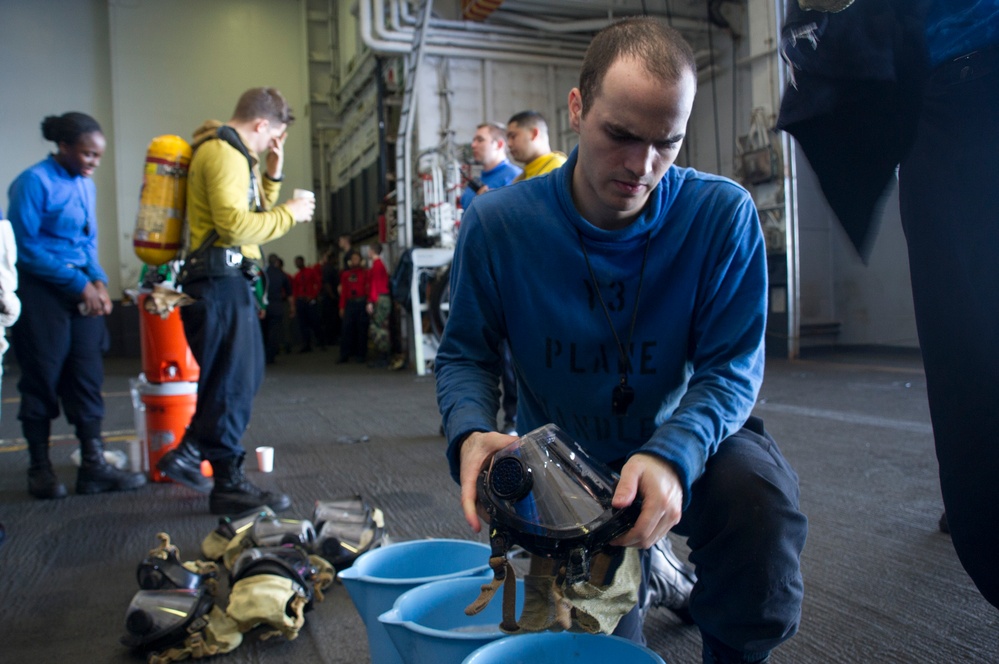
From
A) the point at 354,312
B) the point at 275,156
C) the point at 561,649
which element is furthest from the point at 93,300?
→ the point at 354,312

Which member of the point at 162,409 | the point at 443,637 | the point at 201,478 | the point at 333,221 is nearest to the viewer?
the point at 443,637

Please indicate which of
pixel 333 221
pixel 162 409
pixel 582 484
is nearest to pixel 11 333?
pixel 162 409

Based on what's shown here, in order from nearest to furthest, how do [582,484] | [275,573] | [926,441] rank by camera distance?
[582,484]
[275,573]
[926,441]

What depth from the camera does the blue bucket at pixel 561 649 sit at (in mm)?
1143

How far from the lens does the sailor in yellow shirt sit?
423 centimetres

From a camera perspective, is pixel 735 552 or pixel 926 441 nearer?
pixel 735 552

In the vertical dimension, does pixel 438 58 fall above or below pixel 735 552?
above

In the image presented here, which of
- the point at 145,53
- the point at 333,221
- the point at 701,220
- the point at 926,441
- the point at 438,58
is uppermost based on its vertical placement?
the point at 145,53

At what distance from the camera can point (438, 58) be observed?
9977mm

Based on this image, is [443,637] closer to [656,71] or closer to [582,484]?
[582,484]

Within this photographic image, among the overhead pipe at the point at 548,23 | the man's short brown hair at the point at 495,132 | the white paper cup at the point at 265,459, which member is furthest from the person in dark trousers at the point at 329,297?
the white paper cup at the point at 265,459

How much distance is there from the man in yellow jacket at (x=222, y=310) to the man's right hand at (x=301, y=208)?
2.9 inches

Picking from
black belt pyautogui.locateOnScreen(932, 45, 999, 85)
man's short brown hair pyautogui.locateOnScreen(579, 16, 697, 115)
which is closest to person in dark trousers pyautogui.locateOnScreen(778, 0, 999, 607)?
black belt pyautogui.locateOnScreen(932, 45, 999, 85)

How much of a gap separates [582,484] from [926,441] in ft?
10.9
